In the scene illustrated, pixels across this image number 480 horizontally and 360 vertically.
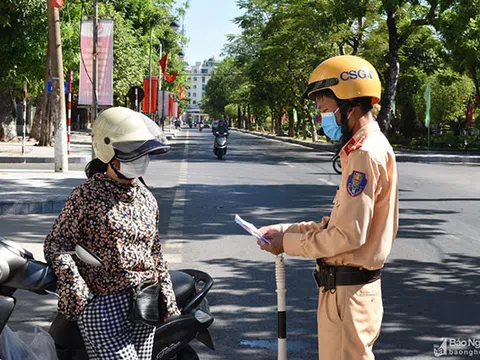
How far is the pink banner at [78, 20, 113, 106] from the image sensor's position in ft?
64.2

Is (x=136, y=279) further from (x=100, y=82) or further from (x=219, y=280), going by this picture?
(x=100, y=82)

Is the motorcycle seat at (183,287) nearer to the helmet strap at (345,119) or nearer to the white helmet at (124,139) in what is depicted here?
the white helmet at (124,139)

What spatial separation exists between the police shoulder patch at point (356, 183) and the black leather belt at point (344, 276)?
321mm

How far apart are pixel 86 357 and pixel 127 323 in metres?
0.20

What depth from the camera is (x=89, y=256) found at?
287 cm

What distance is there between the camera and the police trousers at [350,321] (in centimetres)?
288

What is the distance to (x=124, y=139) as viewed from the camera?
3.04 m

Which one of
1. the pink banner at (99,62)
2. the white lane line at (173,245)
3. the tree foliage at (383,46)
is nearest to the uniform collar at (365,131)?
the white lane line at (173,245)

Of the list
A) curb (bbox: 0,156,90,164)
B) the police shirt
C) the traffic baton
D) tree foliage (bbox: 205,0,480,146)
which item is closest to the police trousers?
the police shirt

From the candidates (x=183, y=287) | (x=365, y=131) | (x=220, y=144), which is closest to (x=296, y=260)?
(x=183, y=287)

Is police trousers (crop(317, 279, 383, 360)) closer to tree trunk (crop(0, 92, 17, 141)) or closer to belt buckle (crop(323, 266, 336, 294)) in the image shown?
belt buckle (crop(323, 266, 336, 294))

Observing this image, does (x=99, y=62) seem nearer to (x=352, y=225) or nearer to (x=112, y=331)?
(x=112, y=331)

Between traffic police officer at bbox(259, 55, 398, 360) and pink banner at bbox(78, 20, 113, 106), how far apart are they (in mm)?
17227

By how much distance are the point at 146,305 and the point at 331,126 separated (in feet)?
3.29
